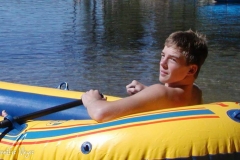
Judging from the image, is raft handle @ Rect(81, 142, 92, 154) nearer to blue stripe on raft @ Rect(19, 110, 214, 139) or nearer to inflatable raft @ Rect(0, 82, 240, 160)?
inflatable raft @ Rect(0, 82, 240, 160)

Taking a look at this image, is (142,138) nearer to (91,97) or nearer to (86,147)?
(86,147)

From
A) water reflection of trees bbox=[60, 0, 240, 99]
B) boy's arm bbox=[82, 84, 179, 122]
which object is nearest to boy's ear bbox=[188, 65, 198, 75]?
boy's arm bbox=[82, 84, 179, 122]

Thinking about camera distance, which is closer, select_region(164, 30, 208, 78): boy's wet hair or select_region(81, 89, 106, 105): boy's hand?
select_region(164, 30, 208, 78): boy's wet hair

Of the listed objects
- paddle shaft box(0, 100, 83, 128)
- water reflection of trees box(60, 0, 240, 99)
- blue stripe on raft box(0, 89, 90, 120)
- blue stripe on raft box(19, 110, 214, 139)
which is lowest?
water reflection of trees box(60, 0, 240, 99)

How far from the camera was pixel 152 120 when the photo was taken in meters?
2.38

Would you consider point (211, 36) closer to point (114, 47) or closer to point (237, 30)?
point (237, 30)

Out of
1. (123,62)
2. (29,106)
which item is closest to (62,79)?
(123,62)

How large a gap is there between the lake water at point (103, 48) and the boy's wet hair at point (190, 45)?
358 centimetres

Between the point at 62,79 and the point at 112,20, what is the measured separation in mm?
8106

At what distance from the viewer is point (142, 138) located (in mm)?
2299

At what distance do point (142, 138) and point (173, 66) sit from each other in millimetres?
427

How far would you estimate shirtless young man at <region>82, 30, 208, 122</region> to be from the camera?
2.45 metres

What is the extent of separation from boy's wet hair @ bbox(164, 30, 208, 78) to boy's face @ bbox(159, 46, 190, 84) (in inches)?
1.0

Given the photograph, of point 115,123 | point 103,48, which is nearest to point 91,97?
point 115,123
